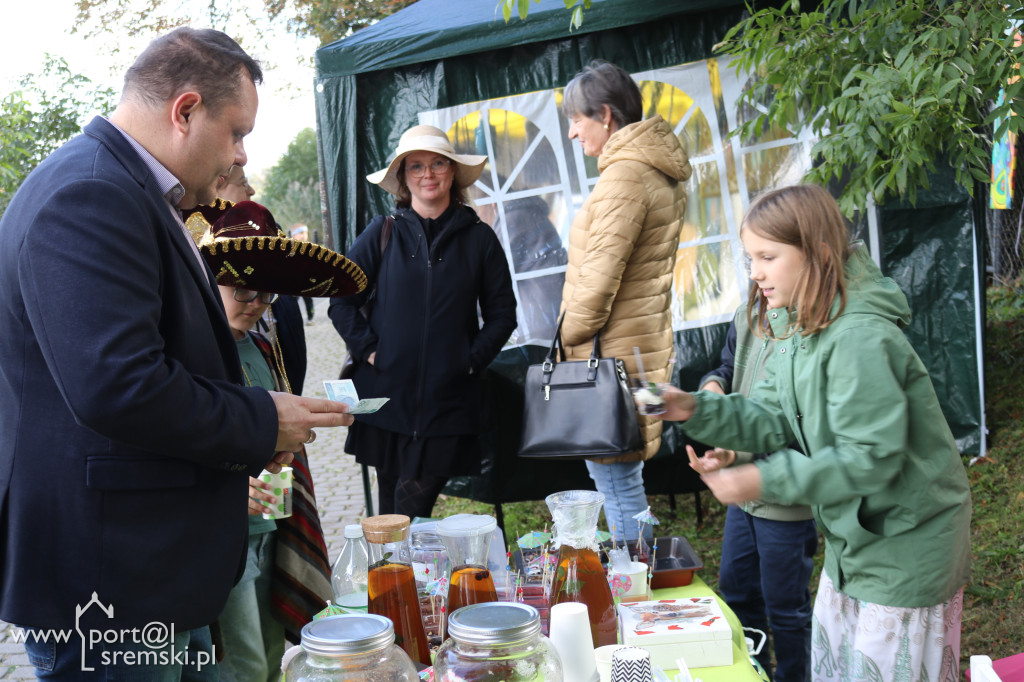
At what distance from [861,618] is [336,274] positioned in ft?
5.29

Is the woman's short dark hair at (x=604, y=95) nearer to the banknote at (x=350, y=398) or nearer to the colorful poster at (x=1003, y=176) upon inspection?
the banknote at (x=350, y=398)

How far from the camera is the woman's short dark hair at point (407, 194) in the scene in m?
3.74

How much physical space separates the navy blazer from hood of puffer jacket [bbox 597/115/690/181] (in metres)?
1.97

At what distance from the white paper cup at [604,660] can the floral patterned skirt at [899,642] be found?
704mm

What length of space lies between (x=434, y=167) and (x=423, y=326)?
26.6 inches

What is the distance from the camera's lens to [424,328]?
11.7 ft

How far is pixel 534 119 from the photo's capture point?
4.60 m

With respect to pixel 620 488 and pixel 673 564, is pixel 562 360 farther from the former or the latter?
pixel 673 564

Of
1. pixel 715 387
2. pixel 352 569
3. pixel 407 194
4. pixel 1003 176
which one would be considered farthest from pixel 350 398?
pixel 1003 176

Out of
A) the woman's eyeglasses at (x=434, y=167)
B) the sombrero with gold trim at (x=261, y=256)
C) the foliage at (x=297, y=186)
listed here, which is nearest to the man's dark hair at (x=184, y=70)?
the sombrero with gold trim at (x=261, y=256)

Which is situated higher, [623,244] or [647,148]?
[647,148]

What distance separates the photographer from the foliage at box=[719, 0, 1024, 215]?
110 inches

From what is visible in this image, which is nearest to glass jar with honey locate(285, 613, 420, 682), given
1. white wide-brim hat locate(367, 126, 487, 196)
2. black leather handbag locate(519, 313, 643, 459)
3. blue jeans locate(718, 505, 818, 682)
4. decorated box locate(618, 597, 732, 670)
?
decorated box locate(618, 597, 732, 670)

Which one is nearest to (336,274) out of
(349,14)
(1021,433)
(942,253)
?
(942,253)
